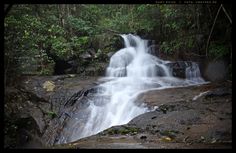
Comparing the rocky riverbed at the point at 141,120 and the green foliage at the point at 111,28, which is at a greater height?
the green foliage at the point at 111,28

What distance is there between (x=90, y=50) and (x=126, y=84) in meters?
5.50

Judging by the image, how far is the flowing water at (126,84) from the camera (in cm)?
1050

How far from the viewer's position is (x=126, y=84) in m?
14.6

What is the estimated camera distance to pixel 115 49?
63.0 ft

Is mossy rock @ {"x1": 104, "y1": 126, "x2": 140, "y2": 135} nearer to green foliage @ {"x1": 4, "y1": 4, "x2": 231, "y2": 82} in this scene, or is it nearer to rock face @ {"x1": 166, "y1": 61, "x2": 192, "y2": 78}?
green foliage @ {"x1": 4, "y1": 4, "x2": 231, "y2": 82}

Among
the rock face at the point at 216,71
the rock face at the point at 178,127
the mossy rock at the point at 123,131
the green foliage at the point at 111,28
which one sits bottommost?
the mossy rock at the point at 123,131

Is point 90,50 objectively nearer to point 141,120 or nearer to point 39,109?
point 39,109

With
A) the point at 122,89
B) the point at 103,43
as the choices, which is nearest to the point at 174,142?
the point at 122,89

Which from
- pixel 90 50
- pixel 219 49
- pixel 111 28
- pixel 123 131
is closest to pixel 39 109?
pixel 123 131

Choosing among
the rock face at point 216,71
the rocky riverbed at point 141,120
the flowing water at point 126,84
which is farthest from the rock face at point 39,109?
the rock face at point 216,71

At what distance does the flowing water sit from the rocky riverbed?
543 mm

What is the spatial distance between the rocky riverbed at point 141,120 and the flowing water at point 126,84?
21.4 inches

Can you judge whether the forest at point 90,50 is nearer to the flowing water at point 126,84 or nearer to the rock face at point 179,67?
the rock face at point 179,67

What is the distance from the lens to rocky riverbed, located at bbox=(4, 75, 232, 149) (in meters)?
6.56
